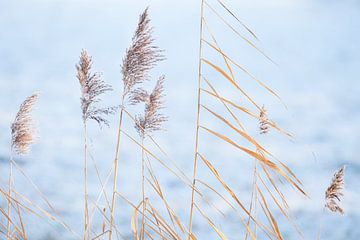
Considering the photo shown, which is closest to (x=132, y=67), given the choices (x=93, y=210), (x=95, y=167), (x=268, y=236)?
(x=95, y=167)

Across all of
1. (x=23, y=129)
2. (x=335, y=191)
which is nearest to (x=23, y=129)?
(x=23, y=129)

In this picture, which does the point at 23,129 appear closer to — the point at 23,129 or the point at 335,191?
the point at 23,129

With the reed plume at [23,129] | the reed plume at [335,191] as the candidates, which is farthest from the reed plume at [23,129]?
the reed plume at [335,191]

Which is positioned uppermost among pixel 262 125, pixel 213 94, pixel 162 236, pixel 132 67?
pixel 262 125

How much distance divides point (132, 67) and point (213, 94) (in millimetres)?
613

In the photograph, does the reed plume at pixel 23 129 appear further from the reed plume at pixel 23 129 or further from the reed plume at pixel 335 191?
the reed plume at pixel 335 191

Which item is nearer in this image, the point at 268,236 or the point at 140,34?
the point at 268,236

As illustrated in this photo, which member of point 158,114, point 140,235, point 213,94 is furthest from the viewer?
point 158,114

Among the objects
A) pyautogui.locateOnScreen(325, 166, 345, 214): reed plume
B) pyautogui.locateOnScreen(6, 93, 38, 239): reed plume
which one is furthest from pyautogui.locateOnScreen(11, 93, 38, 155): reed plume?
pyautogui.locateOnScreen(325, 166, 345, 214): reed plume

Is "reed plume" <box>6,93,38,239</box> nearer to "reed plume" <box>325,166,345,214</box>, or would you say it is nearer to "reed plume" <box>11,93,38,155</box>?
"reed plume" <box>11,93,38,155</box>

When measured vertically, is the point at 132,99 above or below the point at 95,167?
above

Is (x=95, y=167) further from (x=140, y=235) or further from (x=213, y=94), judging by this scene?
(x=213, y=94)

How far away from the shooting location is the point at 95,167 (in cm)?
273

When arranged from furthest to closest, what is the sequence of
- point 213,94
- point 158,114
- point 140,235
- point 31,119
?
point 31,119 < point 158,114 < point 140,235 < point 213,94
